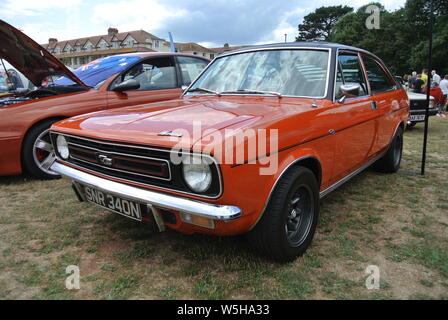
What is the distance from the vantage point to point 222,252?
243 centimetres

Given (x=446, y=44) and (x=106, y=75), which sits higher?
(x=446, y=44)

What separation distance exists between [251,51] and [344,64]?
0.90 meters

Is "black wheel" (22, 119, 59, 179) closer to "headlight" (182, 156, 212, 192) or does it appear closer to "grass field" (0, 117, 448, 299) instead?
"grass field" (0, 117, 448, 299)

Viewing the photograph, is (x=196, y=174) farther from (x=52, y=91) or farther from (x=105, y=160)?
(x=52, y=91)

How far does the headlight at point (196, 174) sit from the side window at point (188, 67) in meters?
3.63

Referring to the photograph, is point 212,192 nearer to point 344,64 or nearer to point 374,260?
point 374,260

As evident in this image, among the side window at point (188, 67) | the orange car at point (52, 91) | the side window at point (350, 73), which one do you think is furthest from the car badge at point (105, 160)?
the side window at point (188, 67)

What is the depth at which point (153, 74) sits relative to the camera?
16.3 ft

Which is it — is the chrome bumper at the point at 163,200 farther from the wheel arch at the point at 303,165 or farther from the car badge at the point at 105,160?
the wheel arch at the point at 303,165

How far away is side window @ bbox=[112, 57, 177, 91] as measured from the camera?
185 inches

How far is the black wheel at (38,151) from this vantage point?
12.8 ft

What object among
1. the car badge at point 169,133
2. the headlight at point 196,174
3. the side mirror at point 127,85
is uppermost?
the side mirror at point 127,85

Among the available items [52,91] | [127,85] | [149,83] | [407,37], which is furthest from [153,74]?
[407,37]
